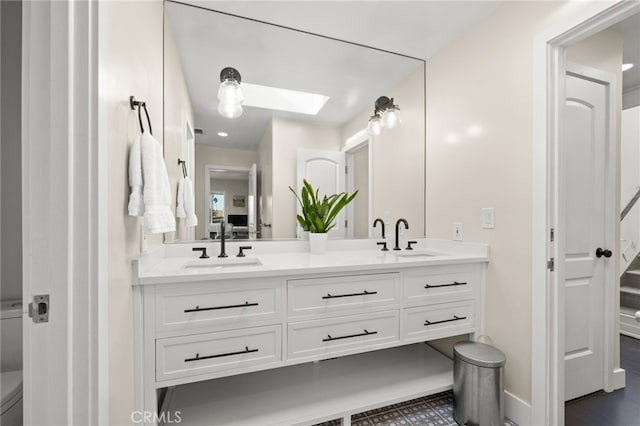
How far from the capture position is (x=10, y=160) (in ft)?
3.87

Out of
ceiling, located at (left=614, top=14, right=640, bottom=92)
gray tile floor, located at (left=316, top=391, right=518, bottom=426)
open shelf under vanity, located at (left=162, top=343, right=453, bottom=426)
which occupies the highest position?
ceiling, located at (left=614, top=14, right=640, bottom=92)

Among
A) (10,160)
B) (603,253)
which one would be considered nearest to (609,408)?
(603,253)

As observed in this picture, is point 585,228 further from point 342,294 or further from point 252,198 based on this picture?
point 252,198

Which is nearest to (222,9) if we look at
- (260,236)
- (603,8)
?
(260,236)

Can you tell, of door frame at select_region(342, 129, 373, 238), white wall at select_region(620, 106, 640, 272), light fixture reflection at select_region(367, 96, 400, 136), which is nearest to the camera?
door frame at select_region(342, 129, 373, 238)

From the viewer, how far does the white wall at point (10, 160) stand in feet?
3.80

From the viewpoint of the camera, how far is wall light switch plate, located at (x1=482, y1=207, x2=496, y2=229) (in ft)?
5.47

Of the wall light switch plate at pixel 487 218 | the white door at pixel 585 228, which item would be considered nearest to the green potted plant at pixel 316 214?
the wall light switch plate at pixel 487 218


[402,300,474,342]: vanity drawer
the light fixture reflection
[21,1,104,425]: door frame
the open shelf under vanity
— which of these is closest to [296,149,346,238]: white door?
the light fixture reflection

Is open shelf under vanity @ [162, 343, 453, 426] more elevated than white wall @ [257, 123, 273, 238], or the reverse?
white wall @ [257, 123, 273, 238]

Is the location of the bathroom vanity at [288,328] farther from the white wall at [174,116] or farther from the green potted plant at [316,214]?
the white wall at [174,116]

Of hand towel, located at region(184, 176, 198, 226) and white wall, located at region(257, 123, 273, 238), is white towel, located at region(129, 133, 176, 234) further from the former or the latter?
white wall, located at region(257, 123, 273, 238)

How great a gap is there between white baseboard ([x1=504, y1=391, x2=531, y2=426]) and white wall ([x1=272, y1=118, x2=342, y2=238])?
5.19 feet

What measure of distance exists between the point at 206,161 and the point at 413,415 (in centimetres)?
196
